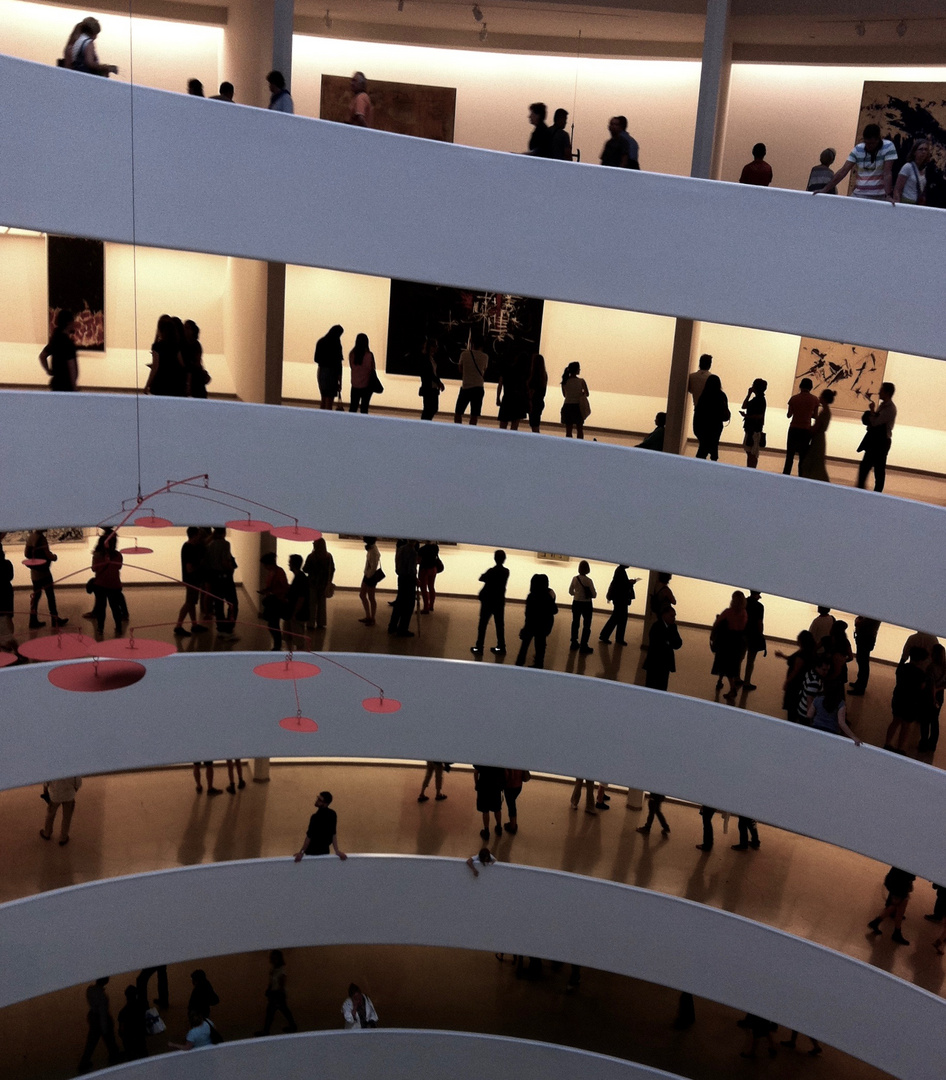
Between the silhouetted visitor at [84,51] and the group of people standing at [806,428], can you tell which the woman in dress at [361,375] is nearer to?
the group of people standing at [806,428]

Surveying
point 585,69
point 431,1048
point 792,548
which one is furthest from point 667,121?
point 431,1048

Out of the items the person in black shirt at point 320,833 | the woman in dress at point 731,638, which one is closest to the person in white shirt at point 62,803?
the person in black shirt at point 320,833

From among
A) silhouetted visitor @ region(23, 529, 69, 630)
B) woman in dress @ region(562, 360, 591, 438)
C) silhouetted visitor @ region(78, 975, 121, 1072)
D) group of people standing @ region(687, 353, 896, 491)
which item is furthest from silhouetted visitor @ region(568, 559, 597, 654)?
silhouetted visitor @ region(78, 975, 121, 1072)

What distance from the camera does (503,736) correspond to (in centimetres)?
1507

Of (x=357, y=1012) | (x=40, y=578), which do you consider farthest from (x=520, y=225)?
(x=357, y=1012)

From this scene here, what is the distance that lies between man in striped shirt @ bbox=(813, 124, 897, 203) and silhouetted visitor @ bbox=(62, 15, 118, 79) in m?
7.45

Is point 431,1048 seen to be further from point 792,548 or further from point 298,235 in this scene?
point 298,235

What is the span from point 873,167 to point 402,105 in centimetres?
877

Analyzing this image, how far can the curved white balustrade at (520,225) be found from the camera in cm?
1227

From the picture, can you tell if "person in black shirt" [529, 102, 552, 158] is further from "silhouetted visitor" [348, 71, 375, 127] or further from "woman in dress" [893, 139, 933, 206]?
"woman in dress" [893, 139, 933, 206]

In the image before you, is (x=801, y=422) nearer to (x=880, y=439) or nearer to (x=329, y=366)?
(x=880, y=439)

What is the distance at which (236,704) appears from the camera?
47.0 ft

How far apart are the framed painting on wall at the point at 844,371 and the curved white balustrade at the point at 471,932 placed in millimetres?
8746

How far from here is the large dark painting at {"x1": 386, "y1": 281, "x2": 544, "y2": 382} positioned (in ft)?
65.8
